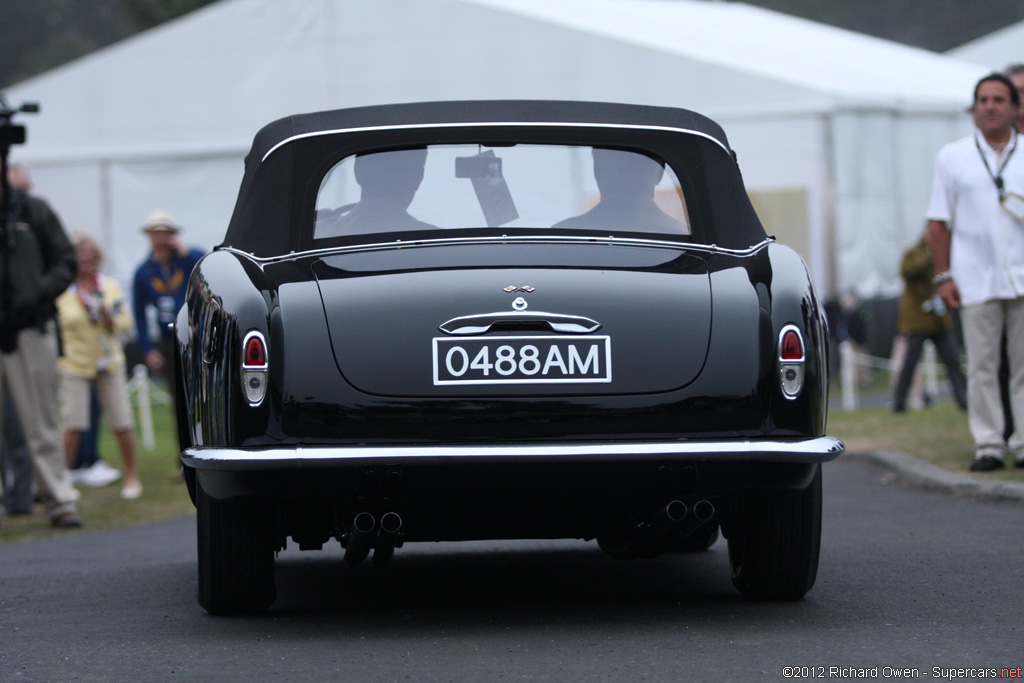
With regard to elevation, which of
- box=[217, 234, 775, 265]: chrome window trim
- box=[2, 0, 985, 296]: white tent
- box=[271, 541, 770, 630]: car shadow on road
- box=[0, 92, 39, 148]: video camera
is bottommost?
box=[271, 541, 770, 630]: car shadow on road

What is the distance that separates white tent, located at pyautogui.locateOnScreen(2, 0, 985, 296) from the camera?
2112cm

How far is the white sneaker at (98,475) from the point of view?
11898 millimetres

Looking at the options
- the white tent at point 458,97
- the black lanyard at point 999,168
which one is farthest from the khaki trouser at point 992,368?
the white tent at point 458,97

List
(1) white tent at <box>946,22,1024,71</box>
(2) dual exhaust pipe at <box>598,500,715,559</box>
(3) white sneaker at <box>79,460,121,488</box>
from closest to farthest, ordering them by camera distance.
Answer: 1. (2) dual exhaust pipe at <box>598,500,715,559</box>
2. (3) white sneaker at <box>79,460,121,488</box>
3. (1) white tent at <box>946,22,1024,71</box>

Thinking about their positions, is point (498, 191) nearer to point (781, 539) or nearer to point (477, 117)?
point (477, 117)

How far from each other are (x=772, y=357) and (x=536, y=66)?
18.9 m

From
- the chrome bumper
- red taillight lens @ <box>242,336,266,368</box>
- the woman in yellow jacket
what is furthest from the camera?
the woman in yellow jacket

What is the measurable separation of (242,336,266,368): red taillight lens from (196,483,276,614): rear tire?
482mm

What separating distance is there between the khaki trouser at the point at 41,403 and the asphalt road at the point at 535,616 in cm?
175

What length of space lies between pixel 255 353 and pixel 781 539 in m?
1.73

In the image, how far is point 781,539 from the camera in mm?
4742

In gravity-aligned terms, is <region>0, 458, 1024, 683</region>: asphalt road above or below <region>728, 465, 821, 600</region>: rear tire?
below

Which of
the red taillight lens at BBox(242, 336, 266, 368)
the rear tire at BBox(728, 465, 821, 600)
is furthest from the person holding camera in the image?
the rear tire at BBox(728, 465, 821, 600)

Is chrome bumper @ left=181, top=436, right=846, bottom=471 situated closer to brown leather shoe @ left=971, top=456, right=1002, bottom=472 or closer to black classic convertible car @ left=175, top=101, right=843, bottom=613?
black classic convertible car @ left=175, top=101, right=843, bottom=613
